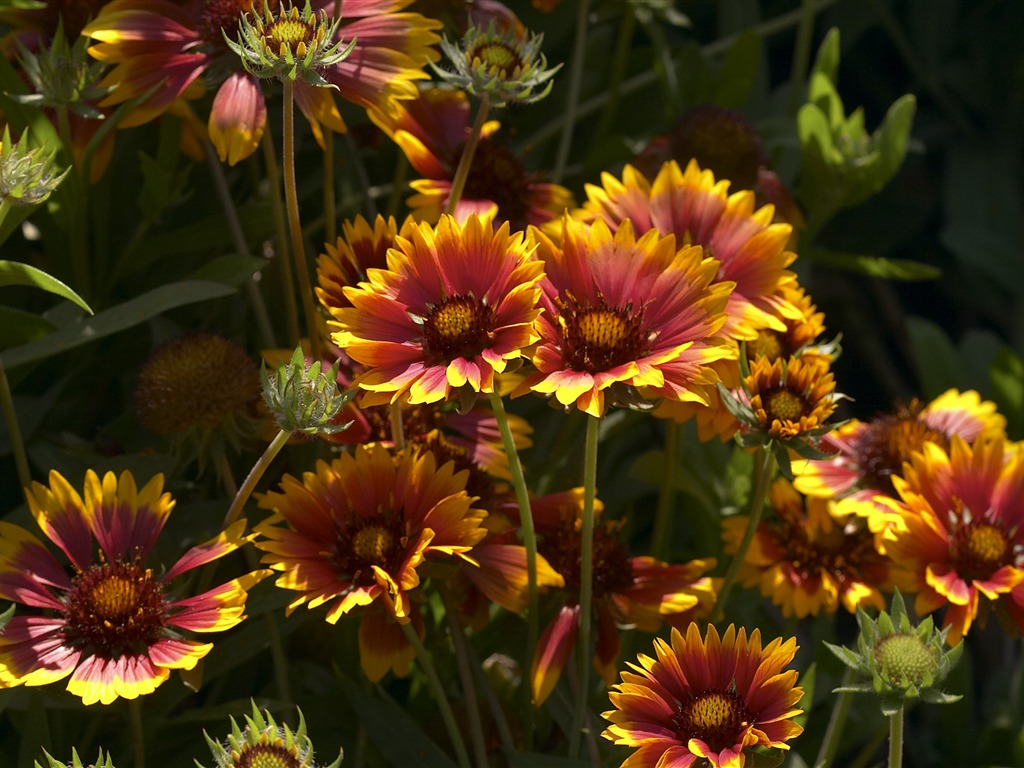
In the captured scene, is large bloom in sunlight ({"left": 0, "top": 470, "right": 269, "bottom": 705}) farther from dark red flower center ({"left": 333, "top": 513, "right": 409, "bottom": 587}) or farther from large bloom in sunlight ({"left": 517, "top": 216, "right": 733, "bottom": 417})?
large bloom in sunlight ({"left": 517, "top": 216, "right": 733, "bottom": 417})

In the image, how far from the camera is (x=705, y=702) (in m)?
0.65

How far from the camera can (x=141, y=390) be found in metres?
0.86

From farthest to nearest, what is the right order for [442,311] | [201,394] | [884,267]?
[884,267]
[201,394]
[442,311]

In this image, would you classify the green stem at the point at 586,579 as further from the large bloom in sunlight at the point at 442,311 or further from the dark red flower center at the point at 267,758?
the dark red flower center at the point at 267,758

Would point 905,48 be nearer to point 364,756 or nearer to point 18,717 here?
point 364,756

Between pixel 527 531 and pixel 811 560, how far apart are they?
0.29 metres

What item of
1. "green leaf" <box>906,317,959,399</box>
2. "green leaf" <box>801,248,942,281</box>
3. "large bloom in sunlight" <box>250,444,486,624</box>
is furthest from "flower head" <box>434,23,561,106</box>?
"green leaf" <box>906,317,959,399</box>

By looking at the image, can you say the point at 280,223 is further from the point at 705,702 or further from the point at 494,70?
the point at 705,702

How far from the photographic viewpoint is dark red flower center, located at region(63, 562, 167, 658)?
2.44 ft

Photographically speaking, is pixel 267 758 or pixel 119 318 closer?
pixel 267 758

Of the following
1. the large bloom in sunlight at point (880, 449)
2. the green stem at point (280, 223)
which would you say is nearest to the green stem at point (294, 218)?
the green stem at point (280, 223)

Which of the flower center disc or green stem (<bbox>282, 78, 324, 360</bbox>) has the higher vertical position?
green stem (<bbox>282, 78, 324, 360</bbox>)

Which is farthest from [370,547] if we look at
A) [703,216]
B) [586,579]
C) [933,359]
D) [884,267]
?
[933,359]

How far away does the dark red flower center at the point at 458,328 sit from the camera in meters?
0.72
